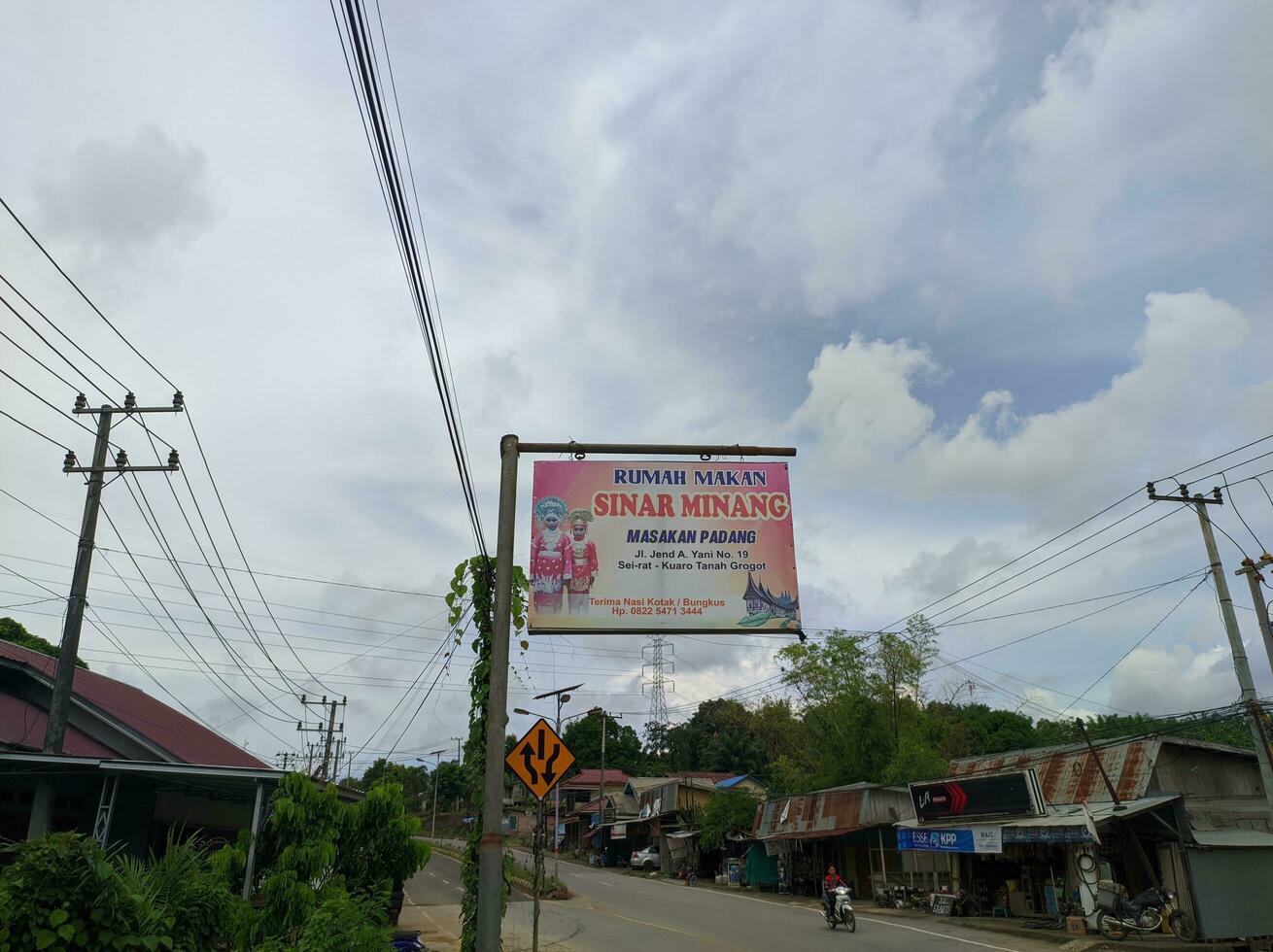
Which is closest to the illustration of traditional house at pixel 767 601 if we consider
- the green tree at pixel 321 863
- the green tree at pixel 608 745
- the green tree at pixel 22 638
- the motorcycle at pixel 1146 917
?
the green tree at pixel 321 863

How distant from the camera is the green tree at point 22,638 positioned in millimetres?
34531

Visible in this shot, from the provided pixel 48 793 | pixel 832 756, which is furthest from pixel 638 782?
pixel 48 793

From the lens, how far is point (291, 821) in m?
12.2

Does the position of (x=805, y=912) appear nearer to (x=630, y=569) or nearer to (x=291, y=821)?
(x=291, y=821)

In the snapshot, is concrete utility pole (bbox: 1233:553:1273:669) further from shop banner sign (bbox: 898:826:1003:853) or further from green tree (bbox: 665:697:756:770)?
green tree (bbox: 665:697:756:770)

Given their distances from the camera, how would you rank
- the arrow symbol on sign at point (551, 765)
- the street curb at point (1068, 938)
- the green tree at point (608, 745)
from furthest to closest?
the green tree at point (608, 745)
the street curb at point (1068, 938)
the arrow symbol on sign at point (551, 765)

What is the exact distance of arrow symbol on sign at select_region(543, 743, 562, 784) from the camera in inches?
365

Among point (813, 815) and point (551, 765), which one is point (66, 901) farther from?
point (813, 815)

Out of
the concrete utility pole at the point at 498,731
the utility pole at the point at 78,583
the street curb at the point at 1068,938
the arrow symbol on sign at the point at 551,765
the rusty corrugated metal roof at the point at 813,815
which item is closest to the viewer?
the concrete utility pole at the point at 498,731

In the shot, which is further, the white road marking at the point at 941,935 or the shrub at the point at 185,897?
the white road marking at the point at 941,935

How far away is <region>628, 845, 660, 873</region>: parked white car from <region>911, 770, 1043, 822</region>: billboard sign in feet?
106

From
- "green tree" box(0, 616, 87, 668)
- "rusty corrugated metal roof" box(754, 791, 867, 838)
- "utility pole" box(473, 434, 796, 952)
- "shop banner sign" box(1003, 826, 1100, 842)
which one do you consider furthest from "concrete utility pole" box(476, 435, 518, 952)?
"green tree" box(0, 616, 87, 668)

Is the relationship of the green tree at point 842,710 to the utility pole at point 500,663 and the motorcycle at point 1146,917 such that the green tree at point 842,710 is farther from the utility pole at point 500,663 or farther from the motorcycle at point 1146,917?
the utility pole at point 500,663

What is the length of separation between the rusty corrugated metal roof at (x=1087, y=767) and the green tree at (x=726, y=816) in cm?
1703
